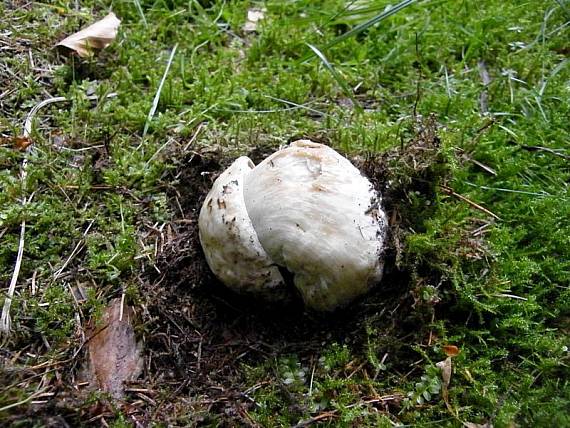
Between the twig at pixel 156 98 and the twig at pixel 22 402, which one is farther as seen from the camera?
the twig at pixel 156 98

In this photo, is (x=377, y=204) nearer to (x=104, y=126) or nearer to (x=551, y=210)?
(x=551, y=210)

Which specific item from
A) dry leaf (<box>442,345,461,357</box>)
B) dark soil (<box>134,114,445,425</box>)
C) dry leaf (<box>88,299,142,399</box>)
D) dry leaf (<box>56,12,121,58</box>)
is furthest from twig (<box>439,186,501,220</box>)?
dry leaf (<box>56,12,121,58</box>)

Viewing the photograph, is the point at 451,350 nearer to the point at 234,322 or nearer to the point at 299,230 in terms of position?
the point at 299,230

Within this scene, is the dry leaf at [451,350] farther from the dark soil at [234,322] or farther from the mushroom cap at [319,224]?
the mushroom cap at [319,224]

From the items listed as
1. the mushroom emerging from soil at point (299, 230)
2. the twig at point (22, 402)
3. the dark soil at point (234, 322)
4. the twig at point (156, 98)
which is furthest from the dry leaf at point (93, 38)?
the twig at point (22, 402)

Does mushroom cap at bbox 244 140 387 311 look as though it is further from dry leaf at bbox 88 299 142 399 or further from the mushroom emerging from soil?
dry leaf at bbox 88 299 142 399

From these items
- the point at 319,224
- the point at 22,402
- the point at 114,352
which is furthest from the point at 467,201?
the point at 22,402
